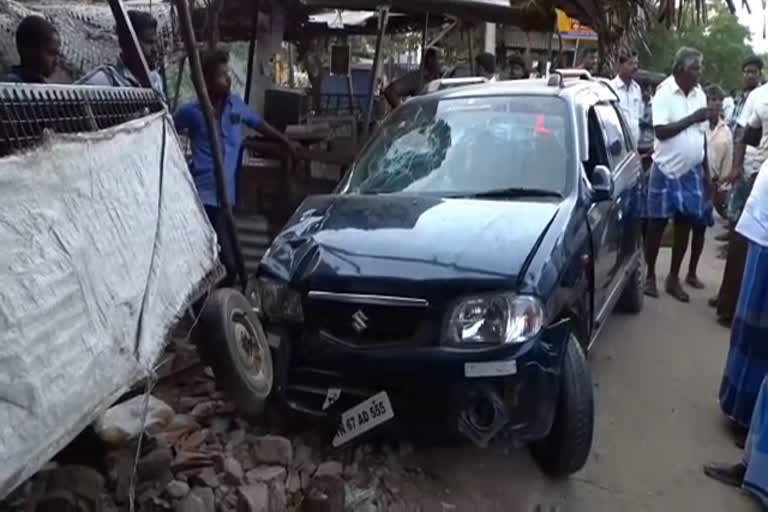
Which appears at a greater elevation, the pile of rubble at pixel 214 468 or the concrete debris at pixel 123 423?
the concrete debris at pixel 123 423

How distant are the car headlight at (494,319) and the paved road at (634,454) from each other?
810 millimetres

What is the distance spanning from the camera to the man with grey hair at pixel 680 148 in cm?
654

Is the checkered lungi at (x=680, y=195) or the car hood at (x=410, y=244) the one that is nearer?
the car hood at (x=410, y=244)

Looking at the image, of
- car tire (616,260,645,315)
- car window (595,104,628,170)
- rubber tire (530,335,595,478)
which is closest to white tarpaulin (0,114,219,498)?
rubber tire (530,335,595,478)

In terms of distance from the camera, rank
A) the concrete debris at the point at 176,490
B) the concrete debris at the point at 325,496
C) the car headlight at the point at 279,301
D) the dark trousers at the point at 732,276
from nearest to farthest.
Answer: the concrete debris at the point at 176,490 < the concrete debris at the point at 325,496 < the car headlight at the point at 279,301 < the dark trousers at the point at 732,276

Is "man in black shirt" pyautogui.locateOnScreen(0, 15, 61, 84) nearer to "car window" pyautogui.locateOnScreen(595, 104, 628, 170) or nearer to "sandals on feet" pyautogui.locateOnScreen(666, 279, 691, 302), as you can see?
"car window" pyautogui.locateOnScreen(595, 104, 628, 170)

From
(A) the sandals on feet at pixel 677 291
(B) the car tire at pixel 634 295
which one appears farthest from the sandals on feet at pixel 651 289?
(B) the car tire at pixel 634 295

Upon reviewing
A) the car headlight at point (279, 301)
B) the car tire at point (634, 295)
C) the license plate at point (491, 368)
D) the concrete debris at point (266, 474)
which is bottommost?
the car tire at point (634, 295)

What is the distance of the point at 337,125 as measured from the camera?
9.02 m

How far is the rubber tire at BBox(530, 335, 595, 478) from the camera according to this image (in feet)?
11.2

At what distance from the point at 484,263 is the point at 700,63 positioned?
446 cm

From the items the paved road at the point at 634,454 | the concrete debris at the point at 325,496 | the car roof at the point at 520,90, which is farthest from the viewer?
the car roof at the point at 520,90

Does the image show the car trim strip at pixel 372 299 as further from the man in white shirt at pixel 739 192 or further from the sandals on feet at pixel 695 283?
the sandals on feet at pixel 695 283

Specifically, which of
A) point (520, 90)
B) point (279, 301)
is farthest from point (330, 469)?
point (520, 90)
